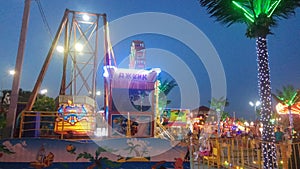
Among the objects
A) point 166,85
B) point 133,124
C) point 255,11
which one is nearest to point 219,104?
point 166,85

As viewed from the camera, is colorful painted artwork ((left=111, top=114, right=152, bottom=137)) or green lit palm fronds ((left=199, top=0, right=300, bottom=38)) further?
colorful painted artwork ((left=111, top=114, right=152, bottom=137))

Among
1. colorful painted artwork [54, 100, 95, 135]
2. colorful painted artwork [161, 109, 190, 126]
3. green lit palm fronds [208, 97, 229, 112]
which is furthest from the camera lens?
green lit palm fronds [208, 97, 229, 112]

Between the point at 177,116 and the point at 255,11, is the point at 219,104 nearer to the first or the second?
the point at 177,116

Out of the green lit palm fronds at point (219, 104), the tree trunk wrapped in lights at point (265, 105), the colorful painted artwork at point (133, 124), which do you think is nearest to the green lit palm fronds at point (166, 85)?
the green lit palm fronds at point (219, 104)

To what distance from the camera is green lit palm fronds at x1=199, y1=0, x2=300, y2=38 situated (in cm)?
848

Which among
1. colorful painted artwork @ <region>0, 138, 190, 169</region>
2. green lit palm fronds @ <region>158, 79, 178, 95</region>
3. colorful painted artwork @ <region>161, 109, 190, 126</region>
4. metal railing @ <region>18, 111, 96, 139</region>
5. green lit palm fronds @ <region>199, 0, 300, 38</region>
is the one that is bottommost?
colorful painted artwork @ <region>0, 138, 190, 169</region>

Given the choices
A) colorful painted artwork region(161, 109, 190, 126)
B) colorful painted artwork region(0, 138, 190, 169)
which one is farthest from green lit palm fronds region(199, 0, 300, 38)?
colorful painted artwork region(161, 109, 190, 126)

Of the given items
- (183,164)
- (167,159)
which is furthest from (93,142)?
(183,164)

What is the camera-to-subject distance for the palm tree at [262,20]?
790 cm

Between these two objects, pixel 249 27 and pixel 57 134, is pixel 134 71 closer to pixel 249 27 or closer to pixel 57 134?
pixel 57 134

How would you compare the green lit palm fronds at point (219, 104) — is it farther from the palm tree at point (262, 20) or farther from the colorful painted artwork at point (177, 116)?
the palm tree at point (262, 20)

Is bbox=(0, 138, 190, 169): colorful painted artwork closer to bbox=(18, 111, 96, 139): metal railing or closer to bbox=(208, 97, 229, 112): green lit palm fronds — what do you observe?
bbox=(18, 111, 96, 139): metal railing

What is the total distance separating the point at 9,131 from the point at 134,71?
5906 millimetres

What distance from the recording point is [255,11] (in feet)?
28.6
